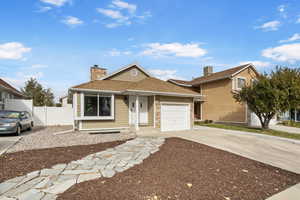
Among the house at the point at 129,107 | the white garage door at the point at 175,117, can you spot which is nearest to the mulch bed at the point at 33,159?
the house at the point at 129,107

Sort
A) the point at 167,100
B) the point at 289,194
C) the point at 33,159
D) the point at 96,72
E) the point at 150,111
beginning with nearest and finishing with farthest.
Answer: the point at 289,194
the point at 33,159
the point at 167,100
the point at 150,111
the point at 96,72

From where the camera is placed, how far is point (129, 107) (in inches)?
462

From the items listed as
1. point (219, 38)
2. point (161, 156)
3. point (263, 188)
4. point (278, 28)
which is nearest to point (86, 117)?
point (161, 156)

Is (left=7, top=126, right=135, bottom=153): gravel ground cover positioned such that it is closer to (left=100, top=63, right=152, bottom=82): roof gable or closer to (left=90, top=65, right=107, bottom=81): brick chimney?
(left=100, top=63, right=152, bottom=82): roof gable

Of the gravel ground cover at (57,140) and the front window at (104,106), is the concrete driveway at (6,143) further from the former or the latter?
the front window at (104,106)

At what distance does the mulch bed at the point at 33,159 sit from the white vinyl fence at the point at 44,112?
10.5 meters

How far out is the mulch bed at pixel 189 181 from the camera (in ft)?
10.2

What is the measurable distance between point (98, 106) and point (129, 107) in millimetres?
2252

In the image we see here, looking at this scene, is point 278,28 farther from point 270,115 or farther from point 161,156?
point 161,156

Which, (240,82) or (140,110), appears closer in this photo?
(140,110)

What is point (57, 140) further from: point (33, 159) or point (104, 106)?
point (104, 106)

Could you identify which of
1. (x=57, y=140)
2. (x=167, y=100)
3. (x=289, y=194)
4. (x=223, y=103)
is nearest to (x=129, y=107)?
(x=167, y=100)

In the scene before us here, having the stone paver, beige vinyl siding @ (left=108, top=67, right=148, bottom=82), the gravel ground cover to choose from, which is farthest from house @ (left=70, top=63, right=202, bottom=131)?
the stone paver

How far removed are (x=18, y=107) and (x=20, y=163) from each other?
1228 cm
